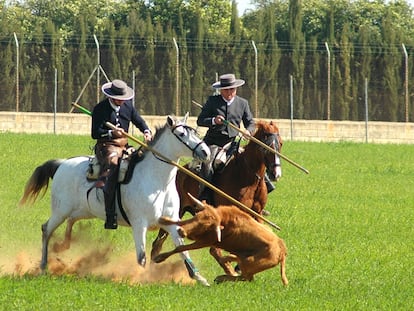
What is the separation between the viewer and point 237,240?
13.9 metres

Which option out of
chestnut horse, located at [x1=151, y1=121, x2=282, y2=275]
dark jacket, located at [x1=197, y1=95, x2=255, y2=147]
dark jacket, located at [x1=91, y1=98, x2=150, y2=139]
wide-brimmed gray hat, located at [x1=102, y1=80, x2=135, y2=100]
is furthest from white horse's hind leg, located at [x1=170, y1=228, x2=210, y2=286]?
dark jacket, located at [x1=197, y1=95, x2=255, y2=147]

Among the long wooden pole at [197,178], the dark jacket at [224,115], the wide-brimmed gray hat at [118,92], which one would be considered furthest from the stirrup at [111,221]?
the dark jacket at [224,115]

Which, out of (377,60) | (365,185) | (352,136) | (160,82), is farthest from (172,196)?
(377,60)

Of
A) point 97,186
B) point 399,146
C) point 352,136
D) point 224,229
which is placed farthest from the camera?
point 352,136

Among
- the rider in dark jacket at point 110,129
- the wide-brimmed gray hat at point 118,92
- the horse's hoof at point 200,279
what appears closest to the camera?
the horse's hoof at point 200,279

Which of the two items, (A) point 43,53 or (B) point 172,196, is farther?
(A) point 43,53

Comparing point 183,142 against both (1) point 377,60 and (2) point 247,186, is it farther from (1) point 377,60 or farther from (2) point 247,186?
(1) point 377,60

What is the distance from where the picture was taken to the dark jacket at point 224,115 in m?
16.8

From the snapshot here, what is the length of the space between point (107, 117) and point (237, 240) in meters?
2.51

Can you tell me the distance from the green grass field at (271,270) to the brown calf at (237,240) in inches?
10.2

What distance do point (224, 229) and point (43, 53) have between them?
124ft

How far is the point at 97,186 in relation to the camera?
14953mm

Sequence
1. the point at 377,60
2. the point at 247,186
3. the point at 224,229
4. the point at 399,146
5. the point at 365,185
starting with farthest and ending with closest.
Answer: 1. the point at 377,60
2. the point at 399,146
3. the point at 365,185
4. the point at 247,186
5. the point at 224,229

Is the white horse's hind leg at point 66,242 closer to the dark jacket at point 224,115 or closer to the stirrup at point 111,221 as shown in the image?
the stirrup at point 111,221
